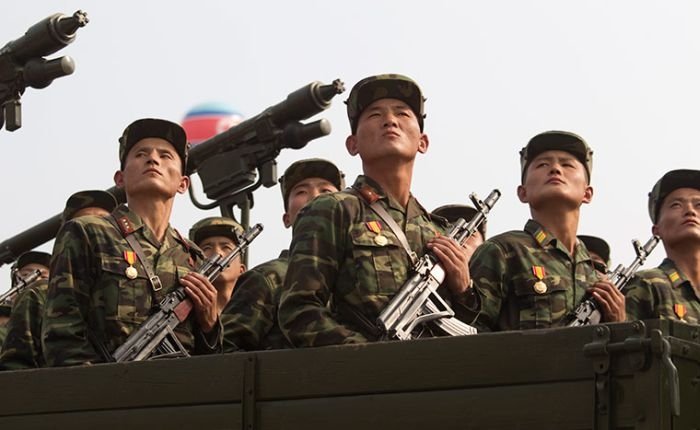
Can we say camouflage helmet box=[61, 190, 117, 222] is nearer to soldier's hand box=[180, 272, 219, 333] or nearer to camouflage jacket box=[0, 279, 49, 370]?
camouflage jacket box=[0, 279, 49, 370]

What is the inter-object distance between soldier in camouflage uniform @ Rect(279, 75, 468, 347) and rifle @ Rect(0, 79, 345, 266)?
6020 millimetres

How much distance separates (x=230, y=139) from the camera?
1290cm

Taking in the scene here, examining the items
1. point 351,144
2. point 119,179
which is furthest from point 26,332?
point 351,144

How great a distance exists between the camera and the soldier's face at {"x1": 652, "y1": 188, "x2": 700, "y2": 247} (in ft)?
22.8

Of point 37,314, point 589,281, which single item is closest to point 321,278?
point 589,281

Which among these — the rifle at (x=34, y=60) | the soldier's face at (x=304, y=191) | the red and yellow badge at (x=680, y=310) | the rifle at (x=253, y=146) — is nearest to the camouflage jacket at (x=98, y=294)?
the soldier's face at (x=304, y=191)

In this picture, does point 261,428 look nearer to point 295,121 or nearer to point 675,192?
point 675,192

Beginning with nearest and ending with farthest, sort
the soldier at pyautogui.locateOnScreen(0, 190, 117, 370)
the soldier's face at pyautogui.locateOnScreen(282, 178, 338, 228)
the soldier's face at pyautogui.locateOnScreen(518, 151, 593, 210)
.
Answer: the soldier's face at pyautogui.locateOnScreen(518, 151, 593, 210)
the soldier at pyautogui.locateOnScreen(0, 190, 117, 370)
the soldier's face at pyautogui.locateOnScreen(282, 178, 338, 228)

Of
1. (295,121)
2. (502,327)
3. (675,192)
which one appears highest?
(295,121)

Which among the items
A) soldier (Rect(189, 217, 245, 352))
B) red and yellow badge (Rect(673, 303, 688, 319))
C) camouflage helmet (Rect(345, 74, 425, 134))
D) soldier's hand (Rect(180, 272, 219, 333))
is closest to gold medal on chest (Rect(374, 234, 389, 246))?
camouflage helmet (Rect(345, 74, 425, 134))

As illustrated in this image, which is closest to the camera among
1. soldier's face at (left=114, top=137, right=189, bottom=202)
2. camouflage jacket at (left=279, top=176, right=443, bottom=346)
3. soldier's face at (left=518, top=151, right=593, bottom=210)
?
camouflage jacket at (left=279, top=176, right=443, bottom=346)

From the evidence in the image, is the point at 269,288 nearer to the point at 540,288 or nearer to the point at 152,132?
the point at 152,132

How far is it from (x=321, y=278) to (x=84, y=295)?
1.16m

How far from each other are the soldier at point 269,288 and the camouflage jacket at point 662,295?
5.48 ft
